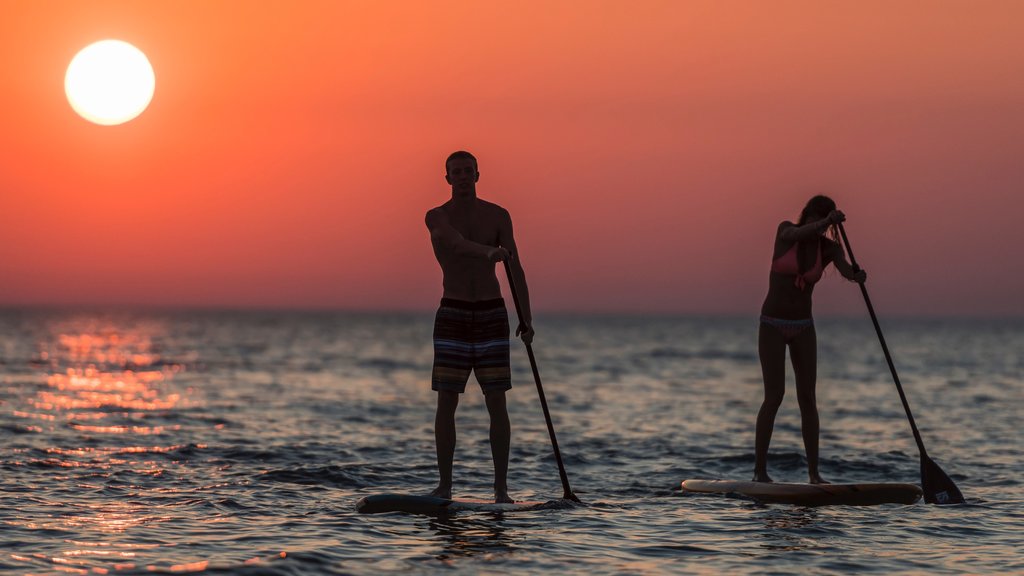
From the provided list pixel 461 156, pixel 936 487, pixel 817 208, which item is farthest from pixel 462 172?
pixel 936 487

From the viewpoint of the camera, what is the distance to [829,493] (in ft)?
32.0

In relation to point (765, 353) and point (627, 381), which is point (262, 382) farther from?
point (765, 353)

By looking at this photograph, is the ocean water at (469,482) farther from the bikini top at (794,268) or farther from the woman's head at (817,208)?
the woman's head at (817,208)

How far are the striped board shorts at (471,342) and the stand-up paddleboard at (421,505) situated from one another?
0.84 metres

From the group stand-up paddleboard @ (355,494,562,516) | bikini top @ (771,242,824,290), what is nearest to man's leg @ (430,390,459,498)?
stand-up paddleboard @ (355,494,562,516)

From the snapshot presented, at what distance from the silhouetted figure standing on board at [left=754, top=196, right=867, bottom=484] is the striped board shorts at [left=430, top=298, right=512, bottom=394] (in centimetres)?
249

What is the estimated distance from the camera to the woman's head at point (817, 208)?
9.97 meters

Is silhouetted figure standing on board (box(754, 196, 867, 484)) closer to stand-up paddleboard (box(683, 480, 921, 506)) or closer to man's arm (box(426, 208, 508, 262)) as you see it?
stand-up paddleboard (box(683, 480, 921, 506))

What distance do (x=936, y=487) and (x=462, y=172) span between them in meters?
4.86

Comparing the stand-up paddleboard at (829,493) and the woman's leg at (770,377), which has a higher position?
the woman's leg at (770,377)

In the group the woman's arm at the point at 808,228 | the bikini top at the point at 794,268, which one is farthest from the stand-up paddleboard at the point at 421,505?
the woman's arm at the point at 808,228

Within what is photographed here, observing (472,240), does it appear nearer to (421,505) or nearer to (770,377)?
(421,505)

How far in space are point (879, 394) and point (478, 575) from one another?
21.0 m

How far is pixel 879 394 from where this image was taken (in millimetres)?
26141
